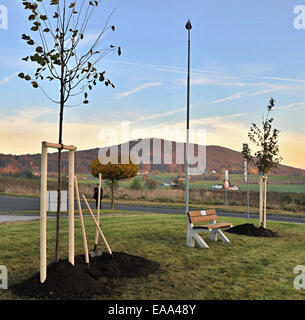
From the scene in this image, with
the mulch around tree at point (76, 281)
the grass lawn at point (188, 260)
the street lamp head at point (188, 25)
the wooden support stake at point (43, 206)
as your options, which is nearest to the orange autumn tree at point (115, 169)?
the grass lawn at point (188, 260)

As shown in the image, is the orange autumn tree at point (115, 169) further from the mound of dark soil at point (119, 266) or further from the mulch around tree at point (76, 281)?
the mulch around tree at point (76, 281)

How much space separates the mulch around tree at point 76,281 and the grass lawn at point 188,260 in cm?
24

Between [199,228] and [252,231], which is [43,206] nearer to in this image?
[199,228]

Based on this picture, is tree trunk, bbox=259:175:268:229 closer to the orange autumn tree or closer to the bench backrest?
the bench backrest

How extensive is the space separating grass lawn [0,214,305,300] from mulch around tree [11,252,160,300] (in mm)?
237

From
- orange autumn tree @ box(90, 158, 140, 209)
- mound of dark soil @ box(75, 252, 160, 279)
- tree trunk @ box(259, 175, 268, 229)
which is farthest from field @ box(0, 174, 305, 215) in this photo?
mound of dark soil @ box(75, 252, 160, 279)

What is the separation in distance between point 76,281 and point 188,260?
3.16m

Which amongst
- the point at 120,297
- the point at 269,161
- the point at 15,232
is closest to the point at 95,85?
the point at 120,297

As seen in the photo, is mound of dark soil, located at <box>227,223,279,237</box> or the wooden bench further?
mound of dark soil, located at <box>227,223,279,237</box>

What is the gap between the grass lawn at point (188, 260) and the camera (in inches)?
252

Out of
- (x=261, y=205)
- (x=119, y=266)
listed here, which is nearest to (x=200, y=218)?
(x=261, y=205)

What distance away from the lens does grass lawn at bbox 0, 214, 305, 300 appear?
6.39 metres
